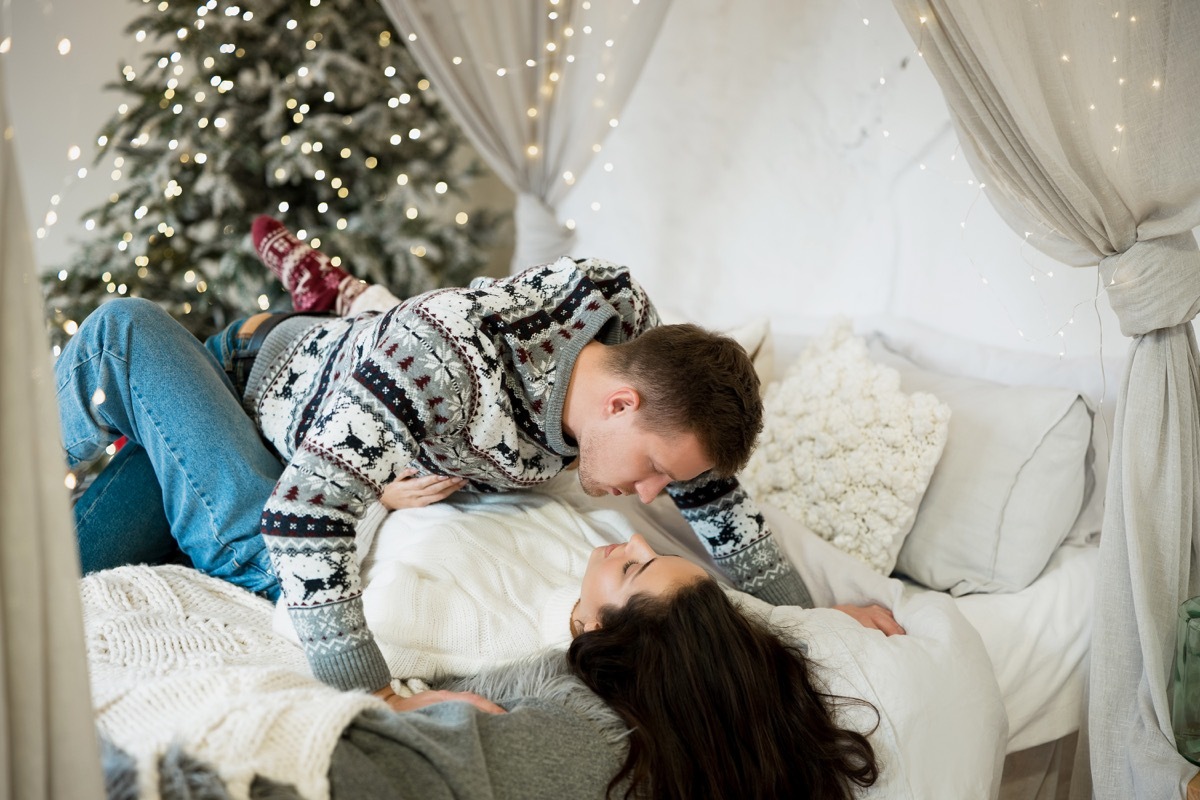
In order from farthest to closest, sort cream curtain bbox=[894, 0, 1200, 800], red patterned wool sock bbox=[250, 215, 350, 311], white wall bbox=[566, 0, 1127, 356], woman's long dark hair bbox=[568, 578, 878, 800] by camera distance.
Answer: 1. red patterned wool sock bbox=[250, 215, 350, 311]
2. white wall bbox=[566, 0, 1127, 356]
3. cream curtain bbox=[894, 0, 1200, 800]
4. woman's long dark hair bbox=[568, 578, 878, 800]

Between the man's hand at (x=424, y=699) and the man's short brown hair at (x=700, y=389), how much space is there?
0.45 m

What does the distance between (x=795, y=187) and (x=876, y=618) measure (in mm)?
1444

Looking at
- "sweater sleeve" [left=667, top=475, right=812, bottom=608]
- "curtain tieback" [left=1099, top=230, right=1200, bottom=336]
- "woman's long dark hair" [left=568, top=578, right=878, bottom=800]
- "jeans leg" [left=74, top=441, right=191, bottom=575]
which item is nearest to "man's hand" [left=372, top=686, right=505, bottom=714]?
"woman's long dark hair" [left=568, top=578, right=878, bottom=800]

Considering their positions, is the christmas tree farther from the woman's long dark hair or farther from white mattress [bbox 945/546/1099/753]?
white mattress [bbox 945/546/1099/753]

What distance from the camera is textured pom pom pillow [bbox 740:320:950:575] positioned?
74.7 inches

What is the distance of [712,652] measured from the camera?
1.33 m

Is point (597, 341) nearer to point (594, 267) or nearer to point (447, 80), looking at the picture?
point (594, 267)

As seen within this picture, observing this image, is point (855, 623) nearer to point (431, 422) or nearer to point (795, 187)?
point (431, 422)

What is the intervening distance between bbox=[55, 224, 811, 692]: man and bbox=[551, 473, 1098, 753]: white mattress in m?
0.09

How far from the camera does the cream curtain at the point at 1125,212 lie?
58.0 inches

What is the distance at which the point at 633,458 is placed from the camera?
145cm

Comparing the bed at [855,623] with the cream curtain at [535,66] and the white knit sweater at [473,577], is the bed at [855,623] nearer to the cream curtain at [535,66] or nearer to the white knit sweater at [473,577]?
the white knit sweater at [473,577]

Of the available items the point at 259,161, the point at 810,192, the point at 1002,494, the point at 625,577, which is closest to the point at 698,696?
the point at 625,577

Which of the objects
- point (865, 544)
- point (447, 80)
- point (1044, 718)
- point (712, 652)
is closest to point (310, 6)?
point (447, 80)
